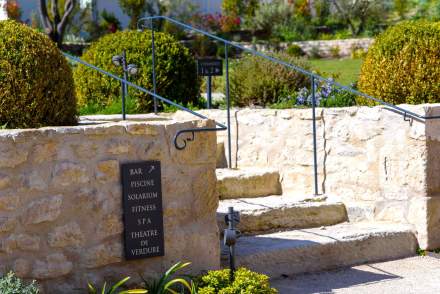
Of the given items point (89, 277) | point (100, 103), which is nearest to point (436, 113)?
point (89, 277)

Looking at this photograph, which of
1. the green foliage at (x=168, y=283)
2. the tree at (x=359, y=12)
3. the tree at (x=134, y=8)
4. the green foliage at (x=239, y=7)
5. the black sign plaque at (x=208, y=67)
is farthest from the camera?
the green foliage at (x=239, y=7)

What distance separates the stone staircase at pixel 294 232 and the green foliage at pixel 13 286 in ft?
5.04

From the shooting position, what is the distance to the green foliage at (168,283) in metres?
5.09

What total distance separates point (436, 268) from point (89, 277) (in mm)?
2649

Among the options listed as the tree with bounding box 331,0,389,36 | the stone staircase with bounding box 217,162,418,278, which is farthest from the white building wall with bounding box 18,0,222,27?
the stone staircase with bounding box 217,162,418,278

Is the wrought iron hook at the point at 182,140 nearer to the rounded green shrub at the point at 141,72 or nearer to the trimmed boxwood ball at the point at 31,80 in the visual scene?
the trimmed boxwood ball at the point at 31,80

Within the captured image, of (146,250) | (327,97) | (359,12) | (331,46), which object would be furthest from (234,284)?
(359,12)

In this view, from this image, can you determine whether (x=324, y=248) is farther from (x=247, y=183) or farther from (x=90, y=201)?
(x=90, y=201)

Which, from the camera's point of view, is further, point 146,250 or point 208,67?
point 208,67

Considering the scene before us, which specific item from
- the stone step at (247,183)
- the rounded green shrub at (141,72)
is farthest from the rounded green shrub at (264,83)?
the stone step at (247,183)

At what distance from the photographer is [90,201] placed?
5043 millimetres

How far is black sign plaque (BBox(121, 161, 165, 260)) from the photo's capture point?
516 cm

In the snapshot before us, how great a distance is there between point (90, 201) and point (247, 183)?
87.1 inches

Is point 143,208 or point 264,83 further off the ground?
point 264,83
